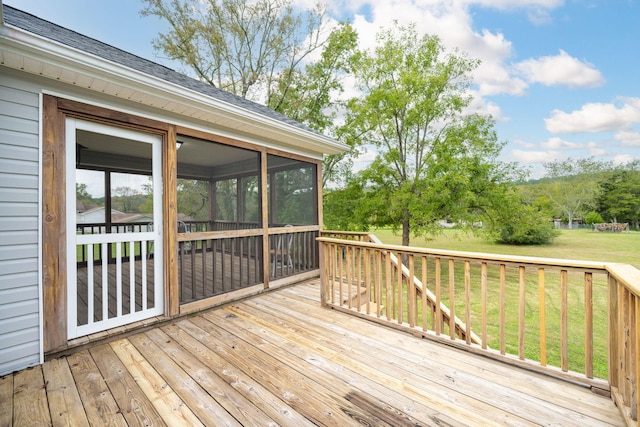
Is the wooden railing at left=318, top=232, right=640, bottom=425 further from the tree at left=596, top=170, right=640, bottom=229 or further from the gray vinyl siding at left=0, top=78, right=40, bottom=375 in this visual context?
the tree at left=596, top=170, right=640, bottom=229

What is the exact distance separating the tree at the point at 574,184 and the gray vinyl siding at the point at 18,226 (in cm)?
2847

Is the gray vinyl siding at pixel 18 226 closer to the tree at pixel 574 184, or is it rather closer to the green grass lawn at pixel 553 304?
the green grass lawn at pixel 553 304

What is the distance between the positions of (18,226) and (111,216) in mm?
835

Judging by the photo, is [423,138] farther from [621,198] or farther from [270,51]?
[621,198]

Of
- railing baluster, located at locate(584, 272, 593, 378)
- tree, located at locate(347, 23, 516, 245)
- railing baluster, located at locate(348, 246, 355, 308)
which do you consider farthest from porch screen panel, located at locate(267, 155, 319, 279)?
tree, located at locate(347, 23, 516, 245)

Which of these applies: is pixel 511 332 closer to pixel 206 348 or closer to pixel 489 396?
pixel 489 396

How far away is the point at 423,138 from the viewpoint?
34.1ft

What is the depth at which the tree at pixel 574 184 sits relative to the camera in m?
21.5

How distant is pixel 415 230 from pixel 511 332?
4095mm

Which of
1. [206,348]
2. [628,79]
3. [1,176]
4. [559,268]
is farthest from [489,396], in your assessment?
[628,79]

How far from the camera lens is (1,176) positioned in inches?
84.4

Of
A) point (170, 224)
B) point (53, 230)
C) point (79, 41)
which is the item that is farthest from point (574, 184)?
point (53, 230)

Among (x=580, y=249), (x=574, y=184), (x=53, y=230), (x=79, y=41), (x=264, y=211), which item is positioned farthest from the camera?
(x=574, y=184)

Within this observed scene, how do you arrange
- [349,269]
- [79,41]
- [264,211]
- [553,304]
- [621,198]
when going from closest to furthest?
1. [79,41]
2. [349,269]
3. [264,211]
4. [553,304]
5. [621,198]
